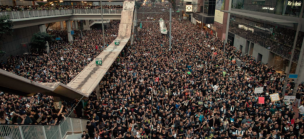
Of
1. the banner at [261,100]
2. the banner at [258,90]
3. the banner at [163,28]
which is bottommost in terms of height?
the banner at [261,100]

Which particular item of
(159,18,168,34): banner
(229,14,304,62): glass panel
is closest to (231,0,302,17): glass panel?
(229,14,304,62): glass panel

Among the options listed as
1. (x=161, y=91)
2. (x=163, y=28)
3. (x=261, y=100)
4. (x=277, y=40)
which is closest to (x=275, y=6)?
(x=277, y=40)

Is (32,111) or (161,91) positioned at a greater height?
(32,111)

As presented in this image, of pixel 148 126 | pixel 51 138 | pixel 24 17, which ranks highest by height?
pixel 24 17

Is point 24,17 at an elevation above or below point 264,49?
above

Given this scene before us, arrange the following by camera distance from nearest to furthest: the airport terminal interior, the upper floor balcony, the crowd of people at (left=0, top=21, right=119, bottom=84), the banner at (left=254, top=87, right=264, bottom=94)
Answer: the airport terminal interior < the banner at (left=254, top=87, right=264, bottom=94) < the crowd of people at (left=0, top=21, right=119, bottom=84) < the upper floor balcony

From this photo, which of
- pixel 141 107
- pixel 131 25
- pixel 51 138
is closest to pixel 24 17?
pixel 131 25

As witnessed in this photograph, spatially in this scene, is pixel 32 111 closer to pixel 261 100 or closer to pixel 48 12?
pixel 261 100

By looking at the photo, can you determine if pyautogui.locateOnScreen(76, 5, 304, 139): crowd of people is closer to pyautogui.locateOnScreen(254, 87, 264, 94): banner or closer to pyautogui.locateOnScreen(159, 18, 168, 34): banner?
pyautogui.locateOnScreen(254, 87, 264, 94): banner

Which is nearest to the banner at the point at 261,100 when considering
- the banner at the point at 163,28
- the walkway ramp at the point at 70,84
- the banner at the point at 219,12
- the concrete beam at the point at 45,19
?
the walkway ramp at the point at 70,84

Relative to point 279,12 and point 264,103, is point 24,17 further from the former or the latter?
point 279,12

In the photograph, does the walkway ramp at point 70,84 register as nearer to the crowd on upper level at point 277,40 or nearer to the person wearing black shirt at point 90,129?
the person wearing black shirt at point 90,129
